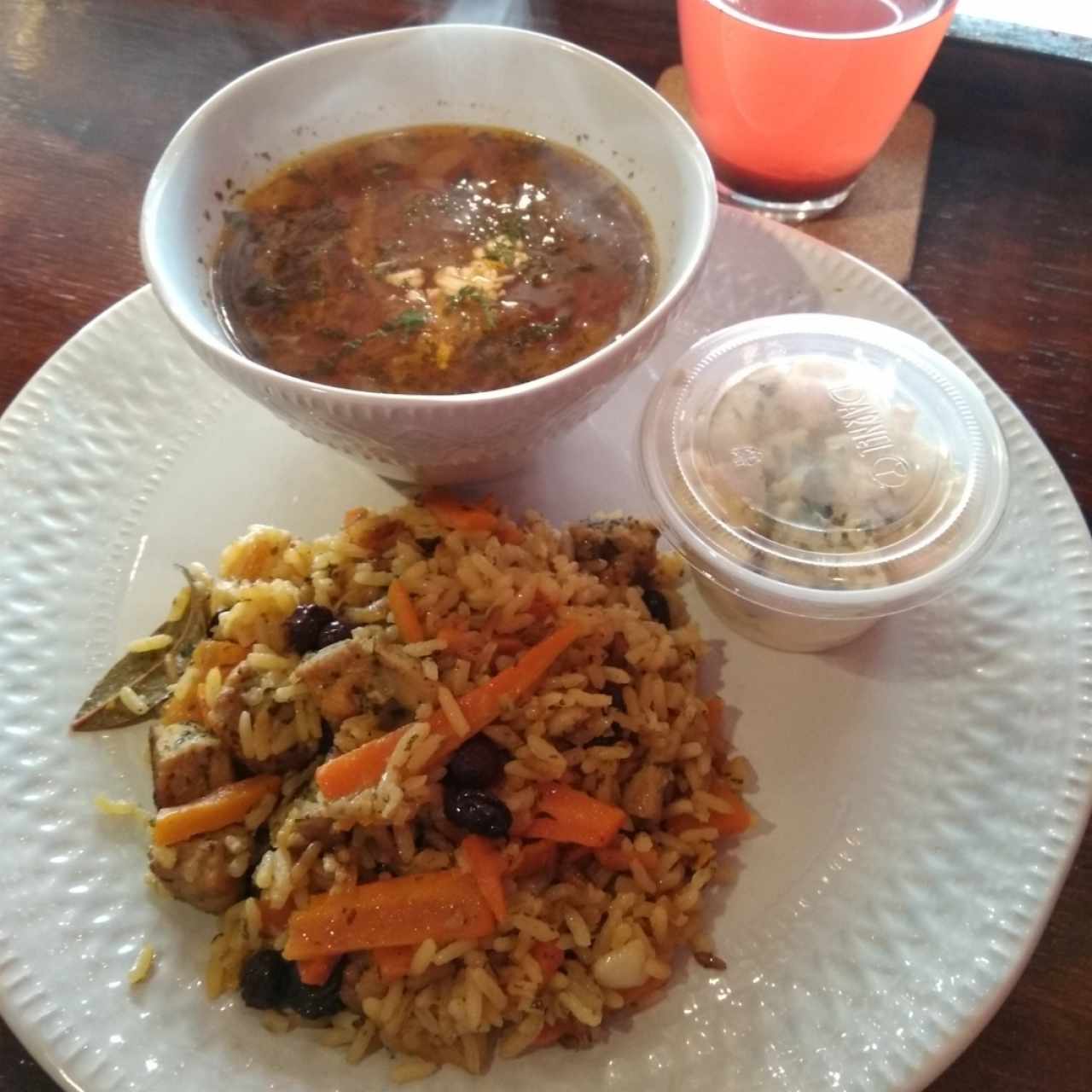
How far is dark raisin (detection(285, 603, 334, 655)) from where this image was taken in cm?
155

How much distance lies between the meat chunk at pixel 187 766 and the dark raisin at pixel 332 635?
207 mm

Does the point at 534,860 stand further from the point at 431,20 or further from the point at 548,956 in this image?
the point at 431,20

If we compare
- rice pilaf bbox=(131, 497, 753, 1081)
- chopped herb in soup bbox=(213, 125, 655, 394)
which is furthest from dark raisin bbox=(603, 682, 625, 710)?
chopped herb in soup bbox=(213, 125, 655, 394)

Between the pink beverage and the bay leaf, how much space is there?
156 cm

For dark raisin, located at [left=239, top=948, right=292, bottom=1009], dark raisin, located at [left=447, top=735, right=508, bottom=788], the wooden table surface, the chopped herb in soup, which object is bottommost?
dark raisin, located at [left=239, top=948, right=292, bottom=1009]

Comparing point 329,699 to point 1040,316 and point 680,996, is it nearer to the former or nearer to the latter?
point 680,996

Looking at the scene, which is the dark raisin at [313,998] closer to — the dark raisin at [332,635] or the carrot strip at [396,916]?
the carrot strip at [396,916]

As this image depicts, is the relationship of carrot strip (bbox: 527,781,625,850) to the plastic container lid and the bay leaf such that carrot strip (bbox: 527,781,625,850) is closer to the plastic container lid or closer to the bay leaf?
the plastic container lid

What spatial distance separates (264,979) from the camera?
1344 mm

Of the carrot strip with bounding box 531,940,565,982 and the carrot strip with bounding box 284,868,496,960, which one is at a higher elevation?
the carrot strip with bounding box 284,868,496,960

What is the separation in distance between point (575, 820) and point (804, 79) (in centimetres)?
159

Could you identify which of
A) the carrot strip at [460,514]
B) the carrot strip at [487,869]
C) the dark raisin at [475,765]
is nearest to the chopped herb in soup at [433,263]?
the carrot strip at [460,514]

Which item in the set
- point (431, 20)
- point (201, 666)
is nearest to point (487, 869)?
point (201, 666)

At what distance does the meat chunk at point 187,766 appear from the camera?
4.79 feet
